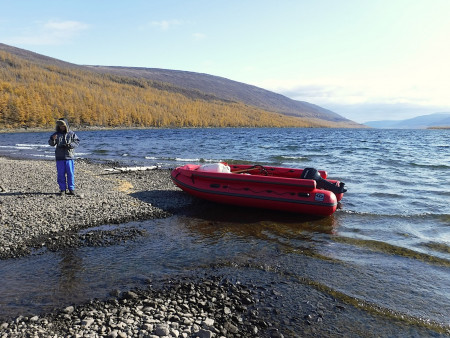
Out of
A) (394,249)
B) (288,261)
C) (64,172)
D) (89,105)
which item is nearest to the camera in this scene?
(288,261)

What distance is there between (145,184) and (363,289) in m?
8.49

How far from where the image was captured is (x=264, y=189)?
8.73 metres

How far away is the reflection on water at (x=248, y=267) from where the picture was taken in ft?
14.6

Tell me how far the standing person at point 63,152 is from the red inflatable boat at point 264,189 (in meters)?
3.17

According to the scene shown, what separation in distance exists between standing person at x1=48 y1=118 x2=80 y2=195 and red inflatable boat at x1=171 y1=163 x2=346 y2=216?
3166 mm

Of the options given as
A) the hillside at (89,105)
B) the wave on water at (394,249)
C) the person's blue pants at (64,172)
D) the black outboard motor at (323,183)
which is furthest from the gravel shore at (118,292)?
the hillside at (89,105)

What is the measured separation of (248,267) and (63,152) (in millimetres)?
6435

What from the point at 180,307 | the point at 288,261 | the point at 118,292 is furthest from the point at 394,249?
the point at 118,292

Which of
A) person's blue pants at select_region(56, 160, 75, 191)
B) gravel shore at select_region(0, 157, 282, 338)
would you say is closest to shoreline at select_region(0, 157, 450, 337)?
gravel shore at select_region(0, 157, 282, 338)

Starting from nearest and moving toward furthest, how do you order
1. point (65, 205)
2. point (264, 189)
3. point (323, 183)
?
point (65, 205)
point (264, 189)
point (323, 183)

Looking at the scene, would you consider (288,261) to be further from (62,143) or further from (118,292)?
(62,143)

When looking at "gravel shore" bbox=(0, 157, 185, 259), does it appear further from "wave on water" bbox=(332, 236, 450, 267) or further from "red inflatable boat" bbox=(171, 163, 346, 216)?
"wave on water" bbox=(332, 236, 450, 267)

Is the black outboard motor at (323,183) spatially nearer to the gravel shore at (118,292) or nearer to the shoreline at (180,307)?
the gravel shore at (118,292)

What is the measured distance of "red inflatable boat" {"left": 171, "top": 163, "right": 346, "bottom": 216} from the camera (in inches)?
332
